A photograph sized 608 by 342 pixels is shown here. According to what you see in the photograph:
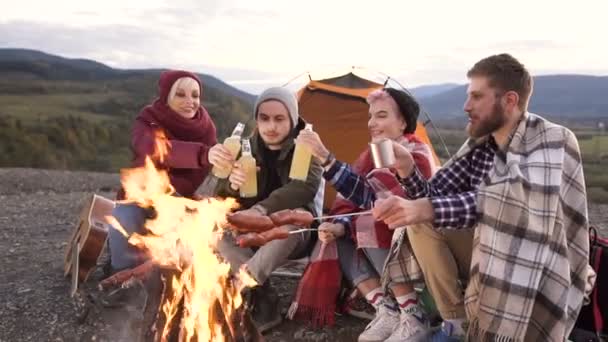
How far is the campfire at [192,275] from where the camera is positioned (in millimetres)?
2840

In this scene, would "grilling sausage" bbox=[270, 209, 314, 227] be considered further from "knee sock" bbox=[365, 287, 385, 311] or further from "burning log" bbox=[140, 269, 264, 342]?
"knee sock" bbox=[365, 287, 385, 311]

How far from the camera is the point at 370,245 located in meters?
3.52

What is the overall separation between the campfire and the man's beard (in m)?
1.37

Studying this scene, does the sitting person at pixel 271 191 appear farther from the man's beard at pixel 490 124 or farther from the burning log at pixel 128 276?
the man's beard at pixel 490 124

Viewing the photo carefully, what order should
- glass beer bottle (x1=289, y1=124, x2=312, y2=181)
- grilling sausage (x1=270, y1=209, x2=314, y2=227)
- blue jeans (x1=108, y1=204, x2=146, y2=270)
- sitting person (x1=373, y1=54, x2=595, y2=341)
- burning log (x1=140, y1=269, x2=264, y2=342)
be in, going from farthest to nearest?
blue jeans (x1=108, y1=204, x2=146, y2=270), glass beer bottle (x1=289, y1=124, x2=312, y2=181), grilling sausage (x1=270, y1=209, x2=314, y2=227), burning log (x1=140, y1=269, x2=264, y2=342), sitting person (x1=373, y1=54, x2=595, y2=341)

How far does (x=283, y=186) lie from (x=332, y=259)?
1.93 ft

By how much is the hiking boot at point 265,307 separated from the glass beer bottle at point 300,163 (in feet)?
2.57

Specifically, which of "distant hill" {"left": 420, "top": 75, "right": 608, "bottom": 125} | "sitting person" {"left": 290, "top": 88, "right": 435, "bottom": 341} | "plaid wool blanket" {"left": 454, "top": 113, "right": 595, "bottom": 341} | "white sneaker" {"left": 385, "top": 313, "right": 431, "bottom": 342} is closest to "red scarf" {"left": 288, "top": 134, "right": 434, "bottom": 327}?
"sitting person" {"left": 290, "top": 88, "right": 435, "bottom": 341}

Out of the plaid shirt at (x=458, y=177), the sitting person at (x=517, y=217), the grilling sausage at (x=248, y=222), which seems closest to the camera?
the sitting person at (x=517, y=217)

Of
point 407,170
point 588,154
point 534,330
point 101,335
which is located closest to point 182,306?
point 101,335

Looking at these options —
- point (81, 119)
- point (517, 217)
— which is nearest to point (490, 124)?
point (517, 217)

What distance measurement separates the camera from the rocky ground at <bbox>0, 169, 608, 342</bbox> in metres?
3.63

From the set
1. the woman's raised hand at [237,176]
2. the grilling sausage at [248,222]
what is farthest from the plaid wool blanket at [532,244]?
the woman's raised hand at [237,176]

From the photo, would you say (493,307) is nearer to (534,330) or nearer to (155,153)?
(534,330)
